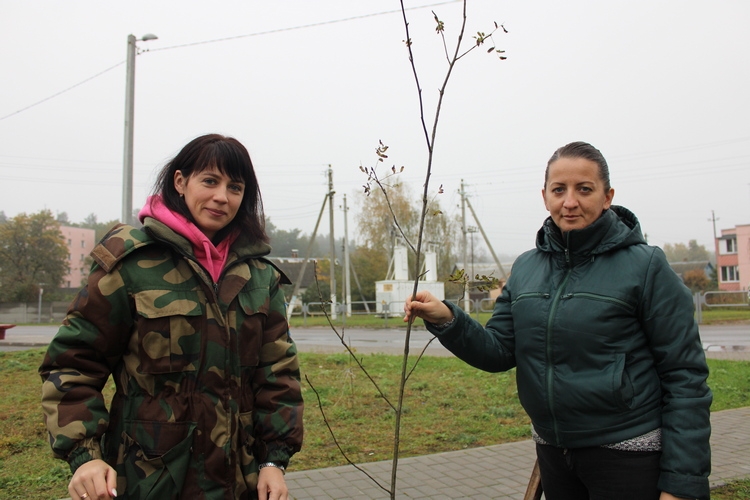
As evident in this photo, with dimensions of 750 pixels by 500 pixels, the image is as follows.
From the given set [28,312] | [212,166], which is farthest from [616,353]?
[28,312]

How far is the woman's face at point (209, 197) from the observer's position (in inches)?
79.5

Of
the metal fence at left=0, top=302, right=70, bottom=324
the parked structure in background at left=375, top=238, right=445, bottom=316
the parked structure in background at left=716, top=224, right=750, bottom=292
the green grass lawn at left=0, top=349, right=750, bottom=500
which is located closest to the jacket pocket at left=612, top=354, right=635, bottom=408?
the green grass lawn at left=0, top=349, right=750, bottom=500

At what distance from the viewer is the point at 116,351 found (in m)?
1.82

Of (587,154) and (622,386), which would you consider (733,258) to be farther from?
(622,386)

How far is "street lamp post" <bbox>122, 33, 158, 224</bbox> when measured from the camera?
10.1 m

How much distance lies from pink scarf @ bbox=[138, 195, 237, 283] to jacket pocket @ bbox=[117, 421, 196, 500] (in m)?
0.49

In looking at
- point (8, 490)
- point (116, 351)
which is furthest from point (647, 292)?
point (8, 490)

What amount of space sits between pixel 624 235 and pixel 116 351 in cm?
166

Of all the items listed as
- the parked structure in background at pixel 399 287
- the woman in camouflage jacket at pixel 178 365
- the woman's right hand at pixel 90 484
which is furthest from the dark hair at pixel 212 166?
the parked structure in background at pixel 399 287

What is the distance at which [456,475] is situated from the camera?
4.56 m

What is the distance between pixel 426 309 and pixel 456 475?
297 cm

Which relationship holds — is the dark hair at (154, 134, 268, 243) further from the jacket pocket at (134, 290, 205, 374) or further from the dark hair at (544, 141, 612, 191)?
the dark hair at (544, 141, 612, 191)

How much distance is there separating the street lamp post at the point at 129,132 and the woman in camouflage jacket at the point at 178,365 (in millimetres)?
8730

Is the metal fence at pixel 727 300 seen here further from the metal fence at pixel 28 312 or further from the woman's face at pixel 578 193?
the metal fence at pixel 28 312
